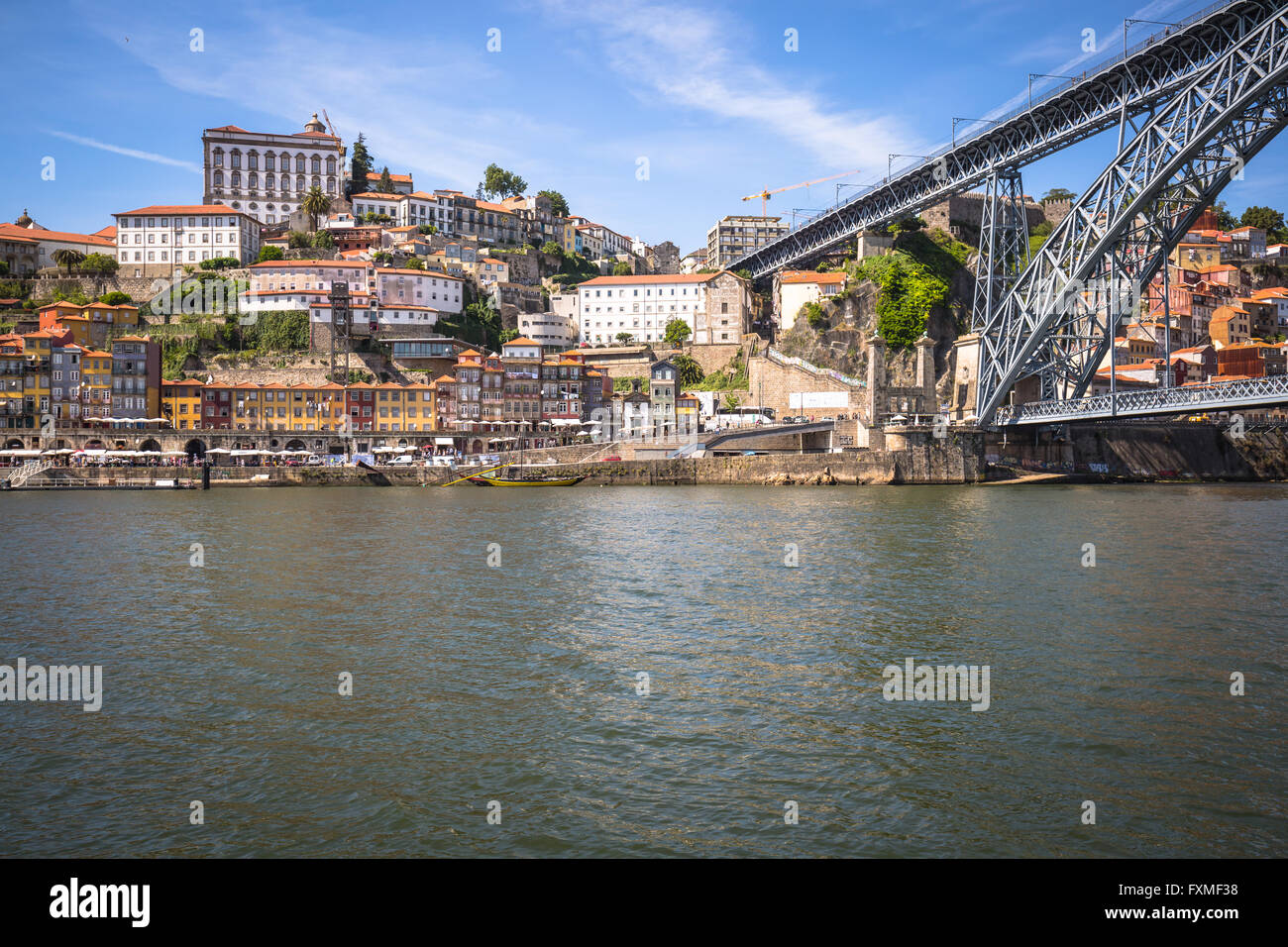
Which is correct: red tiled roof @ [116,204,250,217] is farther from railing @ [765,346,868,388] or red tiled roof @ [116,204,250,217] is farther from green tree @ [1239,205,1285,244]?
green tree @ [1239,205,1285,244]

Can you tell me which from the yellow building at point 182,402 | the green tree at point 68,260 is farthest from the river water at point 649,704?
the green tree at point 68,260

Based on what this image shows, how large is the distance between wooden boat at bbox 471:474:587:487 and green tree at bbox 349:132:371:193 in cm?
5836

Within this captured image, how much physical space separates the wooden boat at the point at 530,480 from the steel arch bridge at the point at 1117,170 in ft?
76.4

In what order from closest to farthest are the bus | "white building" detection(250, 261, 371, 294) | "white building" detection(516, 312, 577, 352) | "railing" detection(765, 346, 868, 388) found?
"railing" detection(765, 346, 868, 388) < the bus < "white building" detection(250, 261, 371, 294) < "white building" detection(516, 312, 577, 352)

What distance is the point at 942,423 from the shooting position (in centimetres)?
5009

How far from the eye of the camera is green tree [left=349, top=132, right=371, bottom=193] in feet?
324

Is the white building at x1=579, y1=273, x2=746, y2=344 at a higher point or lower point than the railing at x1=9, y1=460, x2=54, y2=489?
higher

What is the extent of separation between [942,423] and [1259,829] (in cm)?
4500

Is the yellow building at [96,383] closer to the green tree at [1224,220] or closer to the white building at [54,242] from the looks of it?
the white building at [54,242]

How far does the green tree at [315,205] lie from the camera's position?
83.1m

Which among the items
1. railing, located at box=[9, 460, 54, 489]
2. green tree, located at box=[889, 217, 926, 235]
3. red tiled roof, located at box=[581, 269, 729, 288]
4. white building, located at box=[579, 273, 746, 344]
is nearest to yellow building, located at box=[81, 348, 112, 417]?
railing, located at box=[9, 460, 54, 489]

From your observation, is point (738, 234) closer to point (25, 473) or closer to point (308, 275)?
point (308, 275)
